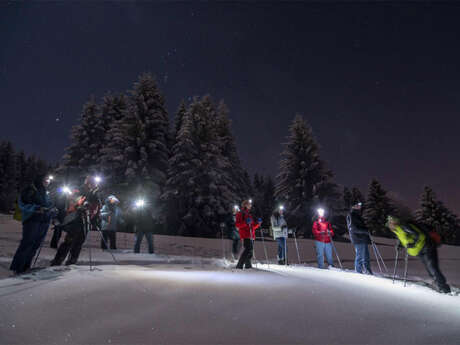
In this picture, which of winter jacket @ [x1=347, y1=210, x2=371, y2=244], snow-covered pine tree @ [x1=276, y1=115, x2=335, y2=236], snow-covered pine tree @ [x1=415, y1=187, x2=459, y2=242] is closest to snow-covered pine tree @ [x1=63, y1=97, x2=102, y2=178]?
snow-covered pine tree @ [x1=276, y1=115, x2=335, y2=236]

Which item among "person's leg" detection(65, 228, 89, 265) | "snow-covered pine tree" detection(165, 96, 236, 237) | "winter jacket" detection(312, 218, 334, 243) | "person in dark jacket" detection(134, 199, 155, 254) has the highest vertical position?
"snow-covered pine tree" detection(165, 96, 236, 237)

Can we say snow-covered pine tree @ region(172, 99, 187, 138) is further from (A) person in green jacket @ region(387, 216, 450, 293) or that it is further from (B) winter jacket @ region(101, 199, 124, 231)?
(A) person in green jacket @ region(387, 216, 450, 293)

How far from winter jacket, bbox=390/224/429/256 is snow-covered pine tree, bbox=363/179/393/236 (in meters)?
35.5

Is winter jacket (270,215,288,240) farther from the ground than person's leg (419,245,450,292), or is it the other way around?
winter jacket (270,215,288,240)

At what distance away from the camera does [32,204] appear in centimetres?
498

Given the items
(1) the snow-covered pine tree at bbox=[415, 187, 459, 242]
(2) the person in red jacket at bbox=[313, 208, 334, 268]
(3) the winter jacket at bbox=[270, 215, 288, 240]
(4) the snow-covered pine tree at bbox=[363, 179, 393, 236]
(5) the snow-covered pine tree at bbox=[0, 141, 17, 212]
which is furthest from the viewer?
(5) the snow-covered pine tree at bbox=[0, 141, 17, 212]

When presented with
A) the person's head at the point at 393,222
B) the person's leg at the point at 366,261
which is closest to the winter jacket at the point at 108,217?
the person's leg at the point at 366,261

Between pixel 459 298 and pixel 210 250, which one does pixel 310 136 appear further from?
pixel 459 298

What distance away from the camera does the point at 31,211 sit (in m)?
4.92

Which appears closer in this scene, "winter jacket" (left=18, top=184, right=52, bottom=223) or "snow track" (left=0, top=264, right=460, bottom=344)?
"snow track" (left=0, top=264, right=460, bottom=344)

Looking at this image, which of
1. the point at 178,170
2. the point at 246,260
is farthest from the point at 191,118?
the point at 246,260

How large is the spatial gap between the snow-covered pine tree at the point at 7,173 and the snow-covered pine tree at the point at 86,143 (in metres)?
29.2

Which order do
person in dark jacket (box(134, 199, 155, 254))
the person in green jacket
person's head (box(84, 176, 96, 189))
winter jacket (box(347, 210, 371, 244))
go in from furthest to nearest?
person in dark jacket (box(134, 199, 155, 254)) → winter jacket (box(347, 210, 371, 244)) → person's head (box(84, 176, 96, 189)) → the person in green jacket

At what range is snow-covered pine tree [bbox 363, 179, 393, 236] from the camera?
120ft
